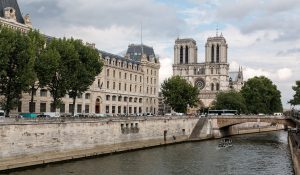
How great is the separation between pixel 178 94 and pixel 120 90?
1481 centimetres

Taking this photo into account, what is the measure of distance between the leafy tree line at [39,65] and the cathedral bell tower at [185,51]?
114818 millimetres

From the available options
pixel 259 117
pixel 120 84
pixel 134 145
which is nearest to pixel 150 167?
pixel 134 145

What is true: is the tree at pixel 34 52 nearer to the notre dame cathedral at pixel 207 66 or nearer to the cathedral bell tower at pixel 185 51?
the notre dame cathedral at pixel 207 66

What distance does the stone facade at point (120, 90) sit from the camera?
3844 inches

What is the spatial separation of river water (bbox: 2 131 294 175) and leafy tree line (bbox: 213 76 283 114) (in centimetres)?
6569

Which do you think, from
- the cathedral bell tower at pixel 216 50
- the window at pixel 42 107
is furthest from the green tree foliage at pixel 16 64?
the cathedral bell tower at pixel 216 50

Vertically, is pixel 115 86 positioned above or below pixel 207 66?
below

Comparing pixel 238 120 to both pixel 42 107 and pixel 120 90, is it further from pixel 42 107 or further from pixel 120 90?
pixel 42 107

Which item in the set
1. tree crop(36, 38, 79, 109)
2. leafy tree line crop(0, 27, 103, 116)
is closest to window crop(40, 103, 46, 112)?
leafy tree line crop(0, 27, 103, 116)

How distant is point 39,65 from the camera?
213 ft

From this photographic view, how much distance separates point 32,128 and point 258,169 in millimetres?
27647

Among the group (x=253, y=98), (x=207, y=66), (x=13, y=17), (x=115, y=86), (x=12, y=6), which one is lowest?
(x=253, y=98)

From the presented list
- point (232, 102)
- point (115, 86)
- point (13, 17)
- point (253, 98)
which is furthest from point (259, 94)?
point (13, 17)

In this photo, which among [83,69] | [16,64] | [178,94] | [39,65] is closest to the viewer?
[16,64]
